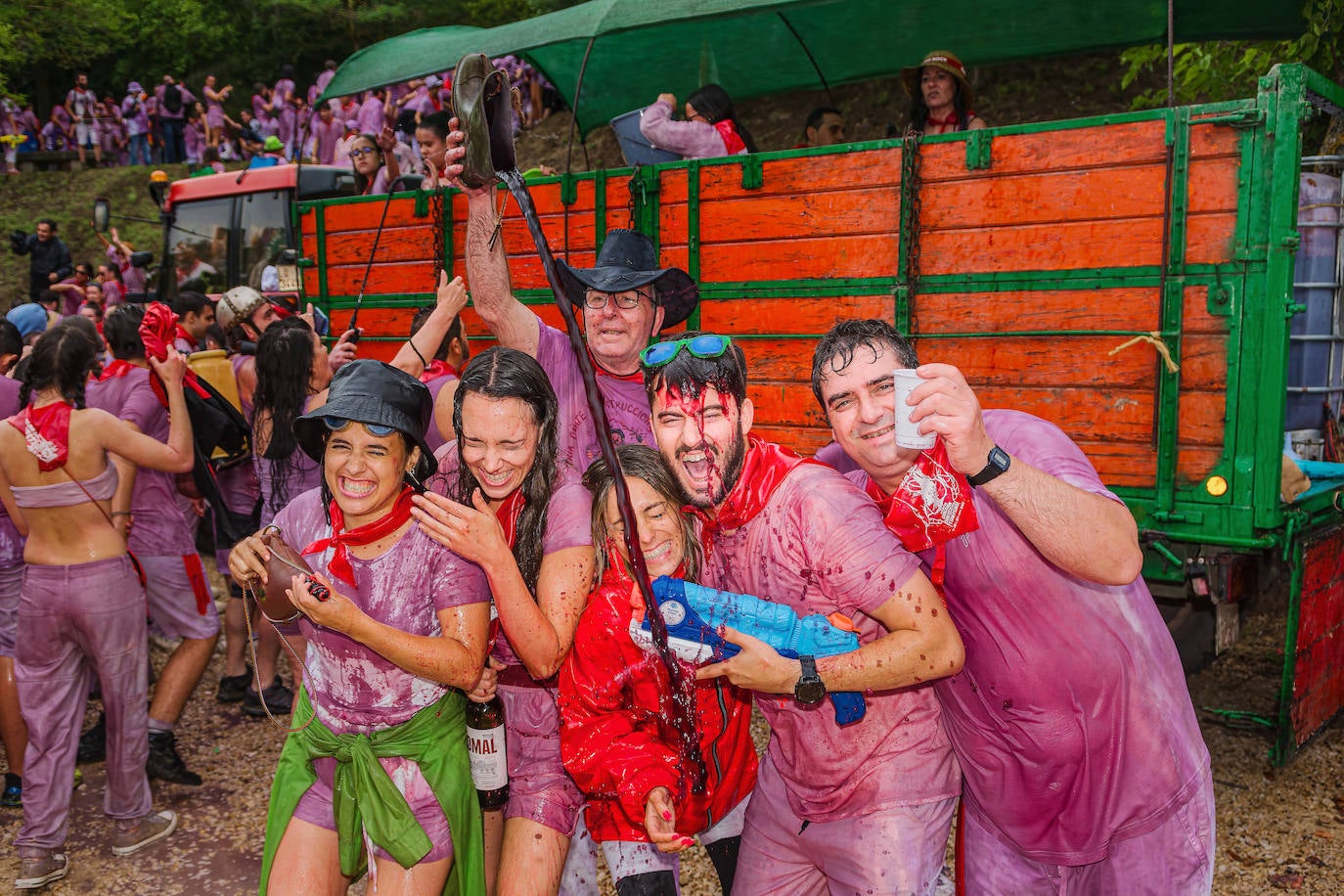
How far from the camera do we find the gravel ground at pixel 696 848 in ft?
13.0

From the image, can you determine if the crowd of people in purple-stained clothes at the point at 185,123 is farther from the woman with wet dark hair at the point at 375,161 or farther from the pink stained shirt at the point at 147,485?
the pink stained shirt at the point at 147,485

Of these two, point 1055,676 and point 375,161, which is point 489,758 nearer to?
point 1055,676

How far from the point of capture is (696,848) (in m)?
4.33

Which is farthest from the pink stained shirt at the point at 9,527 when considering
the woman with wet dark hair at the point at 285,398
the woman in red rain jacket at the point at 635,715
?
the woman in red rain jacket at the point at 635,715

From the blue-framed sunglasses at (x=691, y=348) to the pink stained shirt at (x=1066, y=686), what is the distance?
26.2 inches

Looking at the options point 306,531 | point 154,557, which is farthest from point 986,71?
point 306,531

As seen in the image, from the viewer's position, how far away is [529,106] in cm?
1981

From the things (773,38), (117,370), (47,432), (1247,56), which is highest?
(773,38)

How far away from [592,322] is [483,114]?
0.87 m

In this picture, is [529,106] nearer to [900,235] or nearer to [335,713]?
[900,235]

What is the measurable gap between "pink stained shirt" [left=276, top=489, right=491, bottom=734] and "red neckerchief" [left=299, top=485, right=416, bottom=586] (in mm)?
18

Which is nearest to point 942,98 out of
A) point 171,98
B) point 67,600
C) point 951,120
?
point 951,120

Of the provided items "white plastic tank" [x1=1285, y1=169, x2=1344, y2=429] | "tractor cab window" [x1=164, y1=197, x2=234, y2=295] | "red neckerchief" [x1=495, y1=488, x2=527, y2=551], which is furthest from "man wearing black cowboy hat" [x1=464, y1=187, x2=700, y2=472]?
"tractor cab window" [x1=164, y1=197, x2=234, y2=295]

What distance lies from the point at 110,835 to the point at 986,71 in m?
14.8
